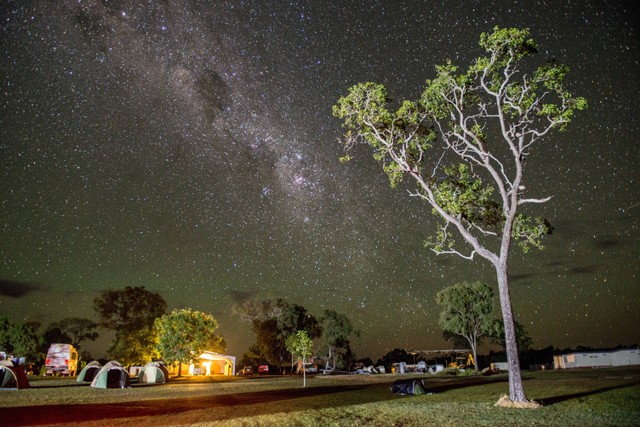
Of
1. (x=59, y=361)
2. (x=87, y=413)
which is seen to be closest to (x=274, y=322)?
(x=59, y=361)

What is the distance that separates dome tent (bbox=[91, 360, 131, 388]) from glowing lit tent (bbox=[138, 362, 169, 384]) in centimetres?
915

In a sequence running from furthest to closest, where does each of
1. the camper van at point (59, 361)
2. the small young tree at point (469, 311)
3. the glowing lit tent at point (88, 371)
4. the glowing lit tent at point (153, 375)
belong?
the small young tree at point (469, 311)
the camper van at point (59, 361)
the glowing lit tent at point (153, 375)
the glowing lit tent at point (88, 371)

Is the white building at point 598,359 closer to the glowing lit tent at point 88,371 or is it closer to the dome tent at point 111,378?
the dome tent at point 111,378

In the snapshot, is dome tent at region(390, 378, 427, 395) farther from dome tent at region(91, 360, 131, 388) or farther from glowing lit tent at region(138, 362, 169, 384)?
glowing lit tent at region(138, 362, 169, 384)

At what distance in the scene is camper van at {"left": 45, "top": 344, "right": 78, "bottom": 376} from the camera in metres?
54.4

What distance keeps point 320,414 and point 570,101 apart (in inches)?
620

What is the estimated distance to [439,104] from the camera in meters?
19.7

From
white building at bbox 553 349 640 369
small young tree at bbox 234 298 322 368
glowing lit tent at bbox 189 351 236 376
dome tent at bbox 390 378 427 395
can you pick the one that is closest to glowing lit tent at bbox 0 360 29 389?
dome tent at bbox 390 378 427 395

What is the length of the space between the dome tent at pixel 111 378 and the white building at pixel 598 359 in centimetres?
6761

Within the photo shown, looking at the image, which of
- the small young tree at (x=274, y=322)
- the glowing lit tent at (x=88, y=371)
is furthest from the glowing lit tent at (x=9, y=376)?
the small young tree at (x=274, y=322)

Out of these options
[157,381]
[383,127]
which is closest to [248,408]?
[383,127]

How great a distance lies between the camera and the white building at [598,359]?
63000mm

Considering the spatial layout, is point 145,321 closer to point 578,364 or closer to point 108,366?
point 108,366

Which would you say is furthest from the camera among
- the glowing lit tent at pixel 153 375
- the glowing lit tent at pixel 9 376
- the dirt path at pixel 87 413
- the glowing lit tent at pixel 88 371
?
the glowing lit tent at pixel 153 375
